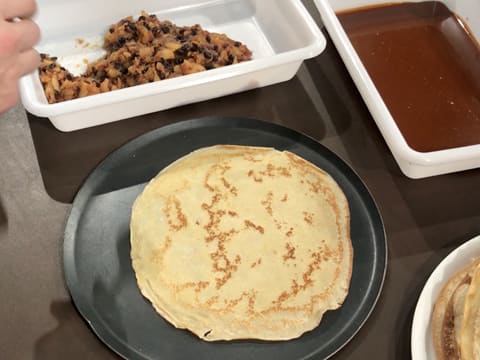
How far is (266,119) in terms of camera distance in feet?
4.86

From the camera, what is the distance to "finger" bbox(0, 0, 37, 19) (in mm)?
918

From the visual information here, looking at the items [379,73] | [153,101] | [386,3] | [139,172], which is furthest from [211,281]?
[386,3]

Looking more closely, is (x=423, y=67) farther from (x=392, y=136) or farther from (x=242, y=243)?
(x=242, y=243)

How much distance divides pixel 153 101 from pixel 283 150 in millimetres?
350

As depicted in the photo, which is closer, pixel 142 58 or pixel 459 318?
pixel 459 318

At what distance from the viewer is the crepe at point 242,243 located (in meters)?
1.12

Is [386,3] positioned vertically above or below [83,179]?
above

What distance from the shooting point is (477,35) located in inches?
65.2

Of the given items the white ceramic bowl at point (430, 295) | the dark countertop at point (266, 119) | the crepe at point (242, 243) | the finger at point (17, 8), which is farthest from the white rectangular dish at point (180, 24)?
the white ceramic bowl at point (430, 295)

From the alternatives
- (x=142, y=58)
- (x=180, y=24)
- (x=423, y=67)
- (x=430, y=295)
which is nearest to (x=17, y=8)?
(x=142, y=58)

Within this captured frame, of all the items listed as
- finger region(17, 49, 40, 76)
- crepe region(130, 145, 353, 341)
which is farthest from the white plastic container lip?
finger region(17, 49, 40, 76)

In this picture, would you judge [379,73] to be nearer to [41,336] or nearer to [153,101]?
[153,101]

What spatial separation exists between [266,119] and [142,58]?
0.37m

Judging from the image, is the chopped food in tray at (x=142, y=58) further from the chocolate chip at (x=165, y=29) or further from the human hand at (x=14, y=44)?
the human hand at (x=14, y=44)
